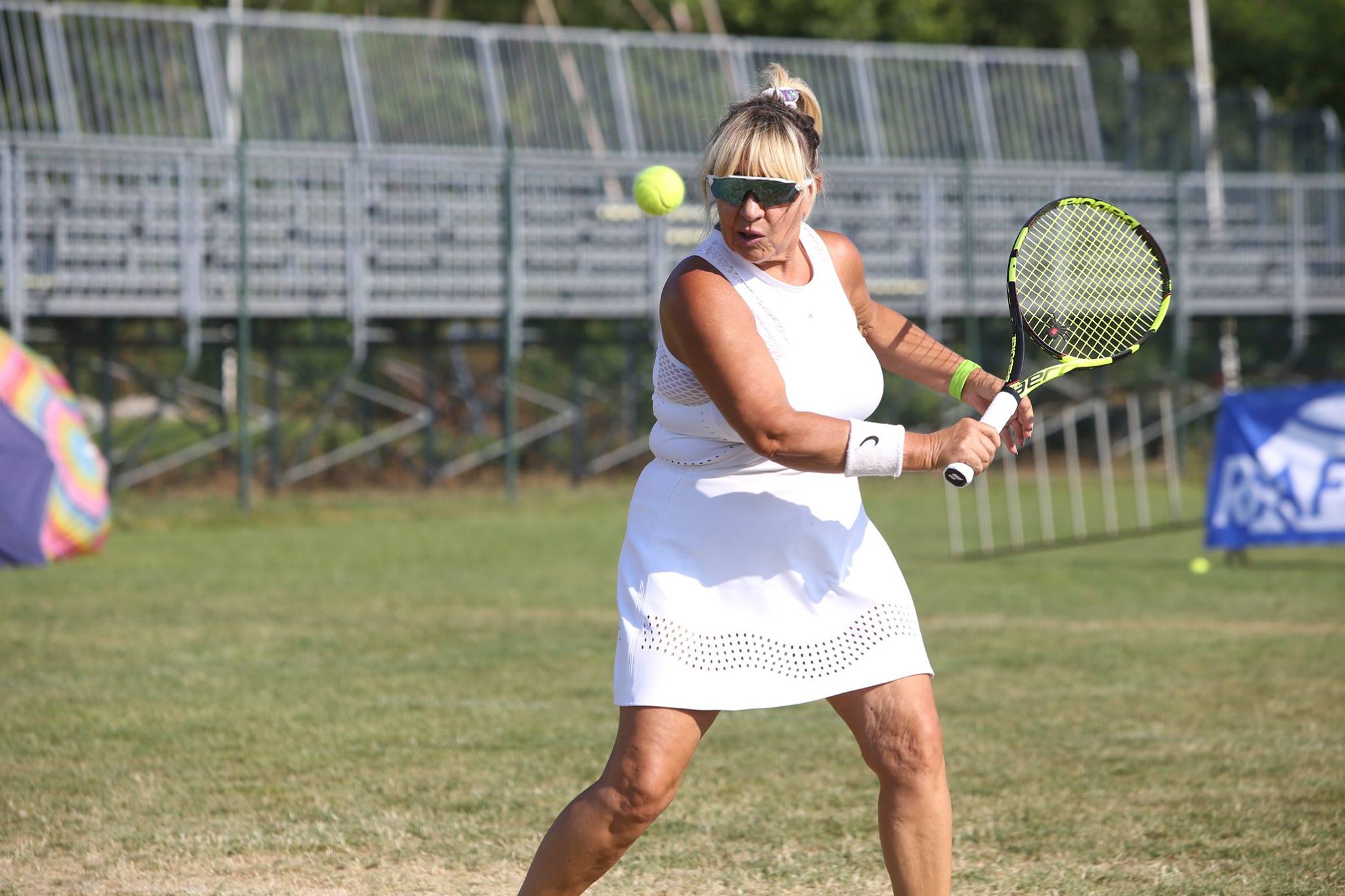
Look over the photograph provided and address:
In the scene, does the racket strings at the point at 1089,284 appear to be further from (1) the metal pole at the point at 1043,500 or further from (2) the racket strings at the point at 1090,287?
(1) the metal pole at the point at 1043,500

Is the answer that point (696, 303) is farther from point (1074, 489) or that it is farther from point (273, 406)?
point (1074, 489)

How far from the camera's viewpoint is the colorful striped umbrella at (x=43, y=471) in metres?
12.5

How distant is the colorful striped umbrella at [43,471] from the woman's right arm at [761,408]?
31.8ft

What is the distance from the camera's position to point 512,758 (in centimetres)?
679

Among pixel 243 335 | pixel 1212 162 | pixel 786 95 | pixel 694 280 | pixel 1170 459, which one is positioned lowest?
pixel 1170 459

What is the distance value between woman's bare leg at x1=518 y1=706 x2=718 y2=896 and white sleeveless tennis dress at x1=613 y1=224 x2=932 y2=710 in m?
0.06

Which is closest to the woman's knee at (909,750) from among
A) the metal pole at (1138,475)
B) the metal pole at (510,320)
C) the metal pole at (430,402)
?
the metal pole at (1138,475)

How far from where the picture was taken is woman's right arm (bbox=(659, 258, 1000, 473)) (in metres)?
3.78

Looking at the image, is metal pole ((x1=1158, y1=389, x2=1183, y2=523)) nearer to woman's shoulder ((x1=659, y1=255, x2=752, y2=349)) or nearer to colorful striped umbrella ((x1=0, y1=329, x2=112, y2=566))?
colorful striped umbrella ((x1=0, y1=329, x2=112, y2=566))

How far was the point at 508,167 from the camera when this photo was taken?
1856cm

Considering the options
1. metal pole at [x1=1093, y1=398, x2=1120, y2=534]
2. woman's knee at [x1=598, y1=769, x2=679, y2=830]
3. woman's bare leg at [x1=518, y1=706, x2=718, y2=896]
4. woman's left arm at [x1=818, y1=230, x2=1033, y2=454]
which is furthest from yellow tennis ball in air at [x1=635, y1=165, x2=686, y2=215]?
metal pole at [x1=1093, y1=398, x2=1120, y2=534]

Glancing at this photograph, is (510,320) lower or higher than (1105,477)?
higher

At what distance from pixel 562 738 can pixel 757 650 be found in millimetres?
3318

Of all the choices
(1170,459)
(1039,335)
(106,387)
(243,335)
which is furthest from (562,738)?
(106,387)
